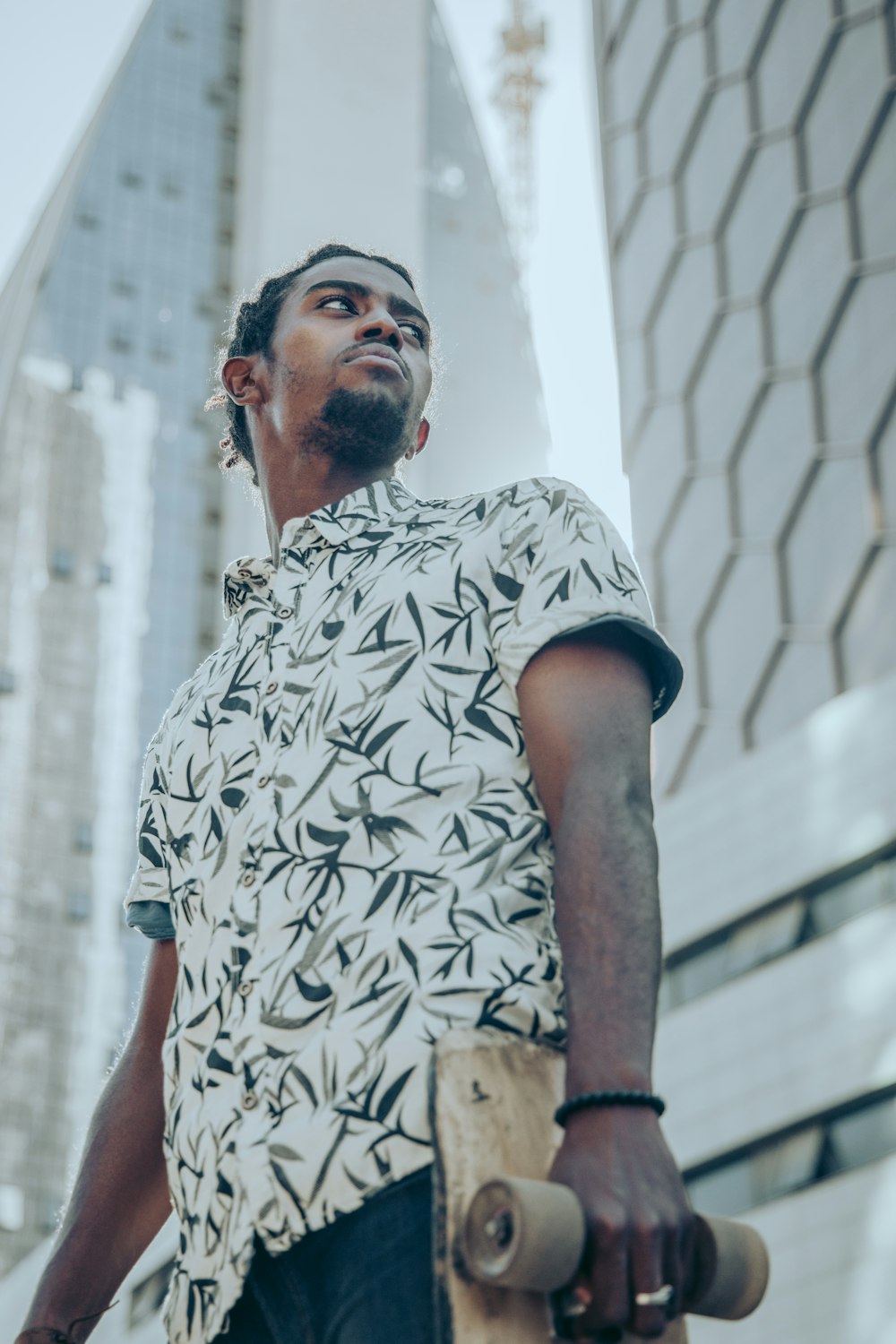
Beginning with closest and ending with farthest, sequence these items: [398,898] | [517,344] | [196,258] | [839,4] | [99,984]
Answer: [398,898] < [839,4] < [99,984] < [196,258] < [517,344]

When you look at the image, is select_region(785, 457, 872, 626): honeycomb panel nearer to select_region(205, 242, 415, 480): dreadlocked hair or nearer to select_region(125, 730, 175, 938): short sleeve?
select_region(205, 242, 415, 480): dreadlocked hair

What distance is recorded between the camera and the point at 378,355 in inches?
101

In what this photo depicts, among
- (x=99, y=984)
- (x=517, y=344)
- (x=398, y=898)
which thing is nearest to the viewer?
(x=398, y=898)

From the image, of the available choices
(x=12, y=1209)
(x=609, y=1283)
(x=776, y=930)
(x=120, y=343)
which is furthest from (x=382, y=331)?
(x=120, y=343)

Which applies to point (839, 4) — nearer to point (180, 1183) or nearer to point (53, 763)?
point (53, 763)

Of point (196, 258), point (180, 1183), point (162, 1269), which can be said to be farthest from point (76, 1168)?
point (196, 258)

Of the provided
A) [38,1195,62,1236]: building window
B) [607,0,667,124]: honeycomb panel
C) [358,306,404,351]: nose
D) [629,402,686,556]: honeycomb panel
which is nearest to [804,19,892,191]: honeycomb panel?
[629,402,686,556]: honeycomb panel

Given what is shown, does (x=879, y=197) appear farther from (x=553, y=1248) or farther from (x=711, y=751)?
(x=553, y=1248)

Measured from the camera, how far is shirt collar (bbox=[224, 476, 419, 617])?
7.89 ft

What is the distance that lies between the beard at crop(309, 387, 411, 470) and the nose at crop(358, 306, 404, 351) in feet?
0.32

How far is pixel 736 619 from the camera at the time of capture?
108 ft

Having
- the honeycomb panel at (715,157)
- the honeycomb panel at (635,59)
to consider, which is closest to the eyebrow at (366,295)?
the honeycomb panel at (715,157)

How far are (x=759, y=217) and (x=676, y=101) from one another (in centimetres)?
512

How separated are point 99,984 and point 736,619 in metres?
27.9
